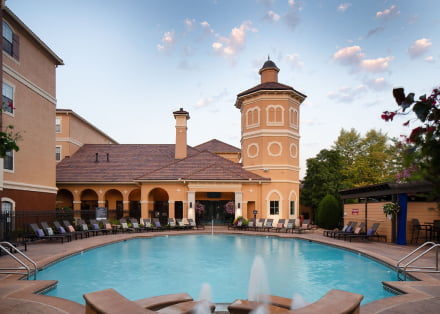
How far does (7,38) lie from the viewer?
18.1 meters

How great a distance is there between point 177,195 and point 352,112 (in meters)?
16.4

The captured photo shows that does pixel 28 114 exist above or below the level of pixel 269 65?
below

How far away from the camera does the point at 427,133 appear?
9.71 feet

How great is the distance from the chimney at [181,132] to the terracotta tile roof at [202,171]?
1.84 meters

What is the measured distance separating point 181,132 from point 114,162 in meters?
7.85

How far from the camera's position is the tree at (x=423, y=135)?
272 cm

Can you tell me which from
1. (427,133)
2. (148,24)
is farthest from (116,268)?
(148,24)

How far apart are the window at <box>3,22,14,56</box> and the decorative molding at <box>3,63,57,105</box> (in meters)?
0.95

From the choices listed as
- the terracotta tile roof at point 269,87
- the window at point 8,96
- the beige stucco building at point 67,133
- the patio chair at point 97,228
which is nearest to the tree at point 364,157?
the terracotta tile roof at point 269,87

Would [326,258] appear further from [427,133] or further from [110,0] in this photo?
[110,0]

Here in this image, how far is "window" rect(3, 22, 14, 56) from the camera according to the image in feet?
58.5

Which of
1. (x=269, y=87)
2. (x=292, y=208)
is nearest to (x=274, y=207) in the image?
(x=292, y=208)

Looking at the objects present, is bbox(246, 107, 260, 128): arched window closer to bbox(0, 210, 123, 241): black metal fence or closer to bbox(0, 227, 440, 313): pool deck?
bbox(0, 210, 123, 241): black metal fence

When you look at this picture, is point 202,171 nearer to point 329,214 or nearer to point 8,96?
point 329,214
